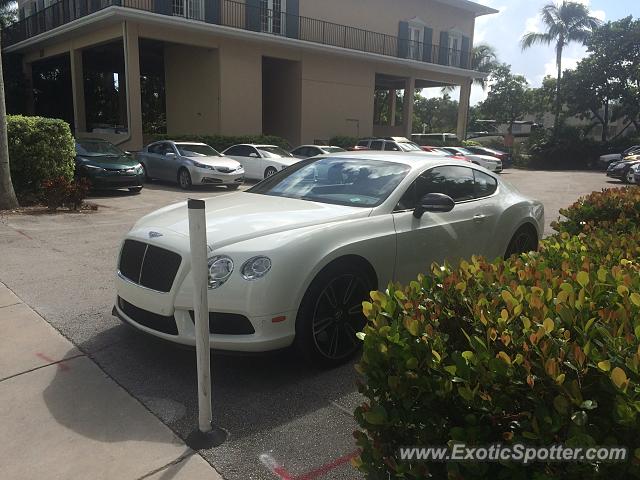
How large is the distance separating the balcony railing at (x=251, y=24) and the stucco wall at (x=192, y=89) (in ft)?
5.24

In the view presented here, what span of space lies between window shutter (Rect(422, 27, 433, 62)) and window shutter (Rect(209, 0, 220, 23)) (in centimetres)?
1325

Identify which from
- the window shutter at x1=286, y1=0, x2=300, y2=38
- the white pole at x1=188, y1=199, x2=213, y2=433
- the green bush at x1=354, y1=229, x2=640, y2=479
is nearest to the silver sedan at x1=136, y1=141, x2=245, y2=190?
the window shutter at x1=286, y1=0, x2=300, y2=38

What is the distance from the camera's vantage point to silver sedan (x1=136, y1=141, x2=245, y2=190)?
15.1 metres

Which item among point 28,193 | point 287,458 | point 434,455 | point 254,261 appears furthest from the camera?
point 28,193

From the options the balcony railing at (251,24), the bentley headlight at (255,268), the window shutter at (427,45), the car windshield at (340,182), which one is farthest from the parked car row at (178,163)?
the window shutter at (427,45)

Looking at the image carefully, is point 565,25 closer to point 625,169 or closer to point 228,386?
point 625,169

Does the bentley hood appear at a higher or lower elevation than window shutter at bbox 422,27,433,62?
lower

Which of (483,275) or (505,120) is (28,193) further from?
(505,120)

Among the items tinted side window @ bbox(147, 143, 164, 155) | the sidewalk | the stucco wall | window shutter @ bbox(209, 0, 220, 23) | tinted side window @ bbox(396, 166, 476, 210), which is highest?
window shutter @ bbox(209, 0, 220, 23)

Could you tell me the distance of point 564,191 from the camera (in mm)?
18000

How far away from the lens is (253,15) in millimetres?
21922

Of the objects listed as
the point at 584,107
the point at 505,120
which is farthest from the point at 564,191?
the point at 505,120

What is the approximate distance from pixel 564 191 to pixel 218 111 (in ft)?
43.3

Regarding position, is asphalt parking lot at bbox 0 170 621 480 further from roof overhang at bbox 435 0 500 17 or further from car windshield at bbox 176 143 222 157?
roof overhang at bbox 435 0 500 17
